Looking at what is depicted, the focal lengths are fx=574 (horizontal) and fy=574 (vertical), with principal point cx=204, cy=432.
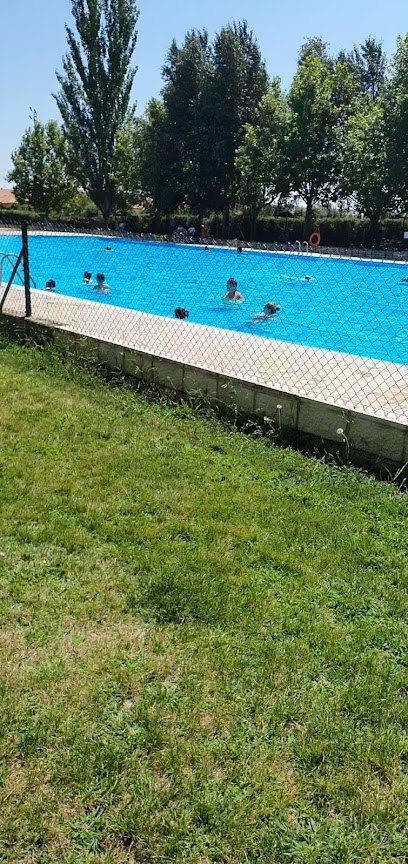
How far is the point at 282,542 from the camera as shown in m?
2.99

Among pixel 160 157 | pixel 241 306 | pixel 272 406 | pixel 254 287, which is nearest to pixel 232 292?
pixel 241 306

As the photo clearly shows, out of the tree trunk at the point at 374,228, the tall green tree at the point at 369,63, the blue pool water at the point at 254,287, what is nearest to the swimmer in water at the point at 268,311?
the blue pool water at the point at 254,287

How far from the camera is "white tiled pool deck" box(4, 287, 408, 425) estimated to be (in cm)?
441

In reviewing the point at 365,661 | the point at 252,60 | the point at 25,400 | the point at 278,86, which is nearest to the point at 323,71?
the point at 278,86

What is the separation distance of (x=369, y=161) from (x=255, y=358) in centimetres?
2346

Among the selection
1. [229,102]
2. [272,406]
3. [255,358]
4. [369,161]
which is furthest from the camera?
[229,102]

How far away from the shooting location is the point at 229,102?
104 feet

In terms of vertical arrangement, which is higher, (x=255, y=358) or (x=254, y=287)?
(x=254, y=287)

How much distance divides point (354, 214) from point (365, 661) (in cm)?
3556

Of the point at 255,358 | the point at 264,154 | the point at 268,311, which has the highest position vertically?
the point at 264,154

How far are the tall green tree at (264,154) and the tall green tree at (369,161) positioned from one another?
3.42 meters

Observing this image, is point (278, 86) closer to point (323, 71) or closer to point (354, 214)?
point (323, 71)

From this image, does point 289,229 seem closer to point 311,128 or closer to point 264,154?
point 264,154

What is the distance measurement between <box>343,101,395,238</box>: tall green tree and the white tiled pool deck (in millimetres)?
21283
